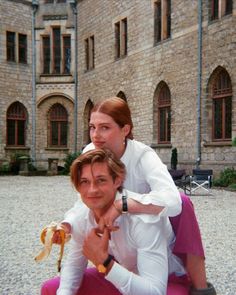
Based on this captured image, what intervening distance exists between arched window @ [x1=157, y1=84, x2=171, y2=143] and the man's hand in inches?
577

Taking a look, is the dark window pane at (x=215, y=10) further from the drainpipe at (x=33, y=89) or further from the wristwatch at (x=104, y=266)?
the wristwatch at (x=104, y=266)

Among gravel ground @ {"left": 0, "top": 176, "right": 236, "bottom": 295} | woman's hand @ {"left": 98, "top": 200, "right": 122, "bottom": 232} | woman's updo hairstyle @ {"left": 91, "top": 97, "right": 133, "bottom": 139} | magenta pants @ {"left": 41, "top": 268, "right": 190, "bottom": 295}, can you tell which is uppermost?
woman's updo hairstyle @ {"left": 91, "top": 97, "right": 133, "bottom": 139}

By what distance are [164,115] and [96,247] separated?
590 inches

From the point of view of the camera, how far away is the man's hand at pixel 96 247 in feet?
6.04

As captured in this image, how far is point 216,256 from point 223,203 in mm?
4867

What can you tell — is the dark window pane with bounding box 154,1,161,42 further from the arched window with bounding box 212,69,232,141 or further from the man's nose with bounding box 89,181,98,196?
the man's nose with bounding box 89,181,98,196

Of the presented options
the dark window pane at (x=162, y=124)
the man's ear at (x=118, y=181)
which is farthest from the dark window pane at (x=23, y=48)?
the man's ear at (x=118, y=181)

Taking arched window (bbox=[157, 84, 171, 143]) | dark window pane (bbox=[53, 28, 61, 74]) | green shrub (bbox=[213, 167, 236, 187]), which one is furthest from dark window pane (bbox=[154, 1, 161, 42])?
dark window pane (bbox=[53, 28, 61, 74])

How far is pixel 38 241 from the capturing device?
5.62m

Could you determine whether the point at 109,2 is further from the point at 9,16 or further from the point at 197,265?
the point at 197,265

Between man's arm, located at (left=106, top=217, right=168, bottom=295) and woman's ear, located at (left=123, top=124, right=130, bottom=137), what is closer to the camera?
man's arm, located at (left=106, top=217, right=168, bottom=295)

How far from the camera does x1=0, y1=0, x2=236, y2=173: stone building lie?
46.3 ft

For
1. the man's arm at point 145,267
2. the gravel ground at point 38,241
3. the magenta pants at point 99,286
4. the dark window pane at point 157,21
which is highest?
the dark window pane at point 157,21

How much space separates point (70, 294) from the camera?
6.87ft
